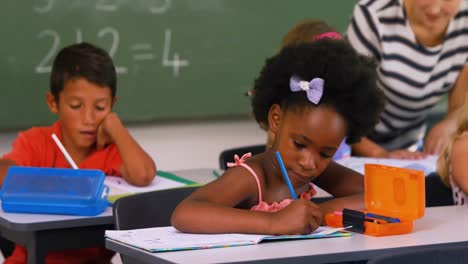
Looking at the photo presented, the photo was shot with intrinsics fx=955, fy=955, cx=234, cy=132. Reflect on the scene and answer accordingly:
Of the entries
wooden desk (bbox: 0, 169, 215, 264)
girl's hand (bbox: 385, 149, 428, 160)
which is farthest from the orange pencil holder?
girl's hand (bbox: 385, 149, 428, 160)

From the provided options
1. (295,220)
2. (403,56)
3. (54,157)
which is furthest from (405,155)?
(295,220)

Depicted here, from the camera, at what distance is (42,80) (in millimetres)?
3943

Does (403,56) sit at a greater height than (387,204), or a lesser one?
greater

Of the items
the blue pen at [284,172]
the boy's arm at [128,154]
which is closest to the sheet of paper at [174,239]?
the blue pen at [284,172]

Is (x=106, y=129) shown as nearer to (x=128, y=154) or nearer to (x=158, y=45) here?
(x=128, y=154)

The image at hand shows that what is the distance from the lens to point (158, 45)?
4.19 meters

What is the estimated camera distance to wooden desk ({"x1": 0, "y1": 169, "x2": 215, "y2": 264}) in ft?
8.44

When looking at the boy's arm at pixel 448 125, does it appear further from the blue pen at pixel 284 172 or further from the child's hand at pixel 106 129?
the blue pen at pixel 284 172

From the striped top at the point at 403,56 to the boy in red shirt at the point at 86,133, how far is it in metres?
1.05

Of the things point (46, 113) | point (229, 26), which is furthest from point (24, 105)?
point (229, 26)

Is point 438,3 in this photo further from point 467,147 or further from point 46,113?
point 46,113

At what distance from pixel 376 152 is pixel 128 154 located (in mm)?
1020

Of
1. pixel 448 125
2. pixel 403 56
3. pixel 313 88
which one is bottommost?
pixel 448 125

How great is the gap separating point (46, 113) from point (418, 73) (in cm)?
153
